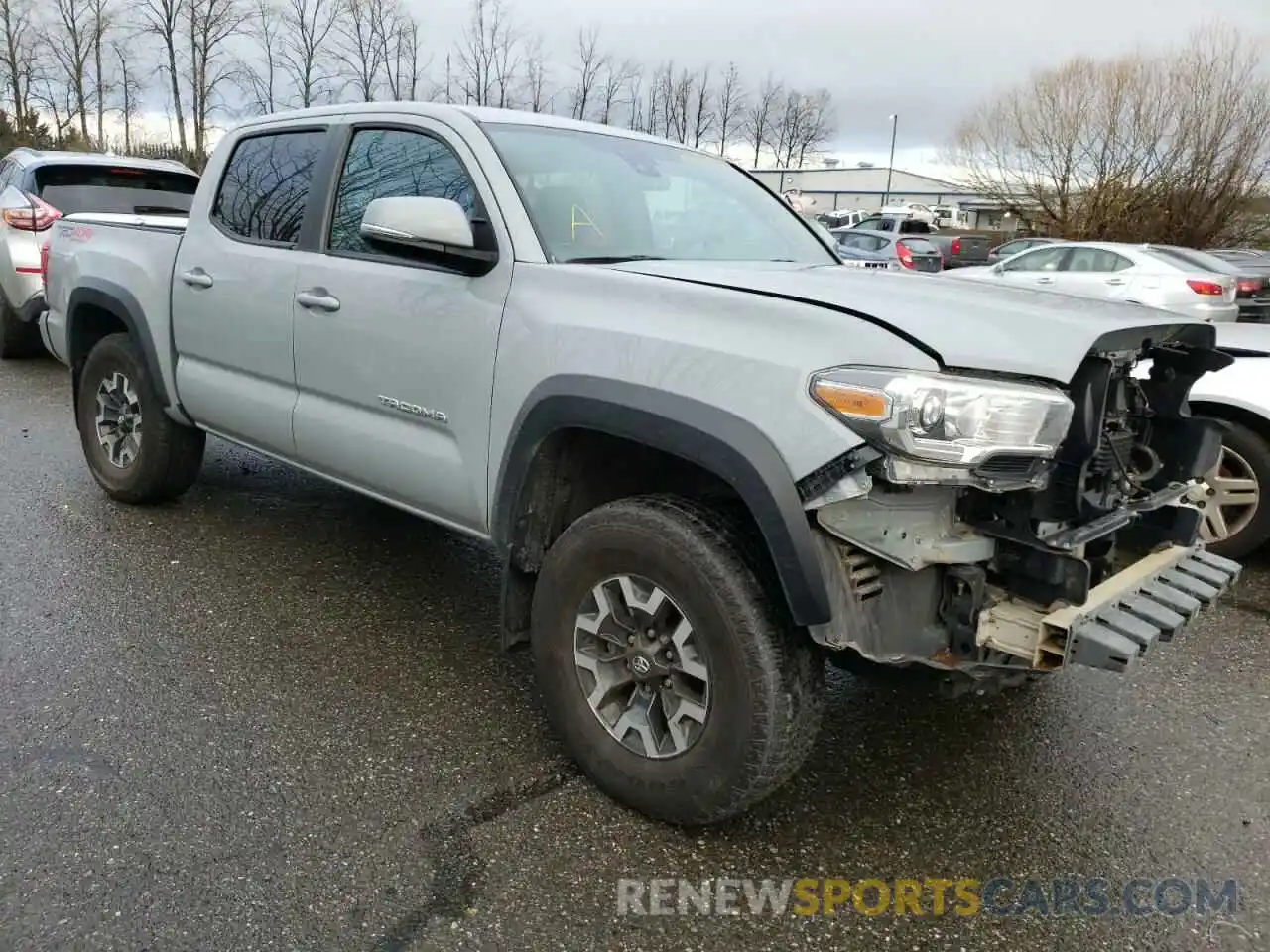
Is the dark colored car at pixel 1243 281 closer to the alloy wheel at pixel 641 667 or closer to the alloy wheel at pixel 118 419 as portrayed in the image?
the alloy wheel at pixel 641 667

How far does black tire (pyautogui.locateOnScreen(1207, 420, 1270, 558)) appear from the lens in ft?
15.0

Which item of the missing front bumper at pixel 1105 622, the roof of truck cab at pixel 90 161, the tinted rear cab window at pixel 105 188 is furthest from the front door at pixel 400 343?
the roof of truck cab at pixel 90 161

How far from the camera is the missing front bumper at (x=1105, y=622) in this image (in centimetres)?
221

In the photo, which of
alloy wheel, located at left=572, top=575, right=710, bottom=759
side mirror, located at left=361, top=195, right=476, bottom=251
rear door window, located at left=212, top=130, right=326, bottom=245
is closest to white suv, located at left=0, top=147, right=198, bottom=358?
rear door window, located at left=212, top=130, right=326, bottom=245

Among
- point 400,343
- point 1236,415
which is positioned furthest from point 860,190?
point 400,343

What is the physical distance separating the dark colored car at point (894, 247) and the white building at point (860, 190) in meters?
29.6

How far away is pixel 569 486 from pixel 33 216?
24.5 ft

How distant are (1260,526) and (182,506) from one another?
17.6 ft

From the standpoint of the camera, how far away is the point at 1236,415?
4.66m

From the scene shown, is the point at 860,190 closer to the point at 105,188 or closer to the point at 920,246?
the point at 920,246

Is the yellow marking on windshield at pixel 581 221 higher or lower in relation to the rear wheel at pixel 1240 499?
higher

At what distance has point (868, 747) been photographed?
3141mm

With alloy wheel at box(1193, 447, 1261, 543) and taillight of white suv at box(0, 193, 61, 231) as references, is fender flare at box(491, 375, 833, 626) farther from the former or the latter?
taillight of white suv at box(0, 193, 61, 231)

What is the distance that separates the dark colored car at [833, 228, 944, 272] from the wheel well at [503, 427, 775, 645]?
18199 millimetres
